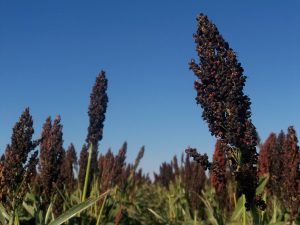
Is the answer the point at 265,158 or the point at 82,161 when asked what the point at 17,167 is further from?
the point at 265,158

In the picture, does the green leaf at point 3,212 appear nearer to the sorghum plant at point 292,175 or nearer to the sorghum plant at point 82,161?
the sorghum plant at point 292,175

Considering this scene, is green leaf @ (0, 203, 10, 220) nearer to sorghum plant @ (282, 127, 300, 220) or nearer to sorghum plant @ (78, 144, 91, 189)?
sorghum plant @ (282, 127, 300, 220)

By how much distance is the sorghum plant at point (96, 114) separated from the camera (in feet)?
29.2

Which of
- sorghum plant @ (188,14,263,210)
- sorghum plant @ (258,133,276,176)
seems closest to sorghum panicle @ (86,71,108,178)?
sorghum plant @ (258,133,276,176)

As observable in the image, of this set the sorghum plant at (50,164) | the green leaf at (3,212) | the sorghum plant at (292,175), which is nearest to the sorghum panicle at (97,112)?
the sorghum plant at (50,164)

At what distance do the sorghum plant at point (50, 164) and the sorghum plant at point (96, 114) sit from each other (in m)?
2.47

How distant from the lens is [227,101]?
13.6 ft

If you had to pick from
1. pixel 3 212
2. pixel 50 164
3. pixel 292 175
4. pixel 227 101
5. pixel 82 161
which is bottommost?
pixel 3 212

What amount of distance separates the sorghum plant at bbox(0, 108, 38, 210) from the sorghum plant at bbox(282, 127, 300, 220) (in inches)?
121

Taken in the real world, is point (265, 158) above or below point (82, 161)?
below

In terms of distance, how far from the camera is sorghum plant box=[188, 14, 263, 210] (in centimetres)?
400

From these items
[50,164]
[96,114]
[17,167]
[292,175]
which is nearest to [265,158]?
[292,175]

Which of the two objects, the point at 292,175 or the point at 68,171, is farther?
the point at 68,171

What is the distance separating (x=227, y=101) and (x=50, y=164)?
114 inches
